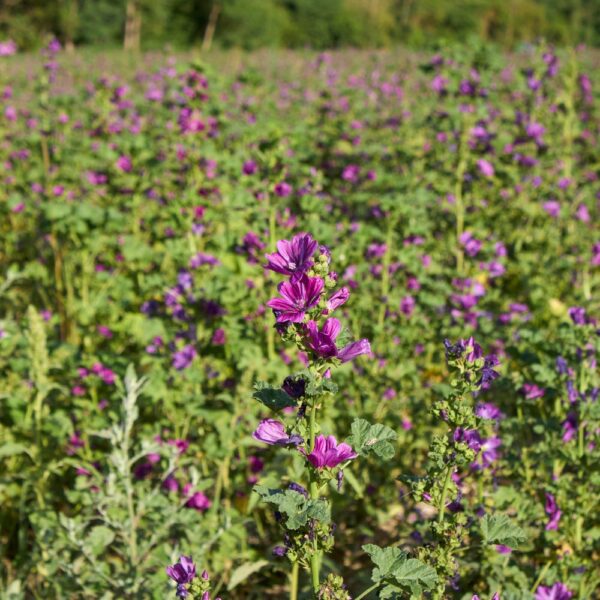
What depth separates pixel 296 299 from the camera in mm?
1401

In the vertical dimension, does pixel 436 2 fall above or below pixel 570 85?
above

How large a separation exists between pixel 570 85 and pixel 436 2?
146 ft

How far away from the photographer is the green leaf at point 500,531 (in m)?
1.64

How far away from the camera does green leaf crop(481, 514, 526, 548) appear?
164cm

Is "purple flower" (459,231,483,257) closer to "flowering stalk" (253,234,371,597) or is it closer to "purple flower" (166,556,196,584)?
"flowering stalk" (253,234,371,597)

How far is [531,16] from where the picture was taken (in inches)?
1839

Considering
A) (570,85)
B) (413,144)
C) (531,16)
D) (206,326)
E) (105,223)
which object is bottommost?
(206,326)

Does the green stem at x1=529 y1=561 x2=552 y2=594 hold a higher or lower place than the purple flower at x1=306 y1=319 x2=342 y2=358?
lower

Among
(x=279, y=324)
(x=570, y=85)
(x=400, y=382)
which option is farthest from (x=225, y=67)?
(x=279, y=324)

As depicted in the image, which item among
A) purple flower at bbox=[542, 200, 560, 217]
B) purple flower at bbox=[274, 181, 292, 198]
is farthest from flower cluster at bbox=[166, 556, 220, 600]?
purple flower at bbox=[542, 200, 560, 217]

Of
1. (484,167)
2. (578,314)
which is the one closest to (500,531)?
(578,314)

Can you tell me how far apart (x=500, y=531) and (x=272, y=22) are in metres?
43.2

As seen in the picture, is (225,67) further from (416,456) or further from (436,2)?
(436,2)

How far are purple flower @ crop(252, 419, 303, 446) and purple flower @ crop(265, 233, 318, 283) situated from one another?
32cm
